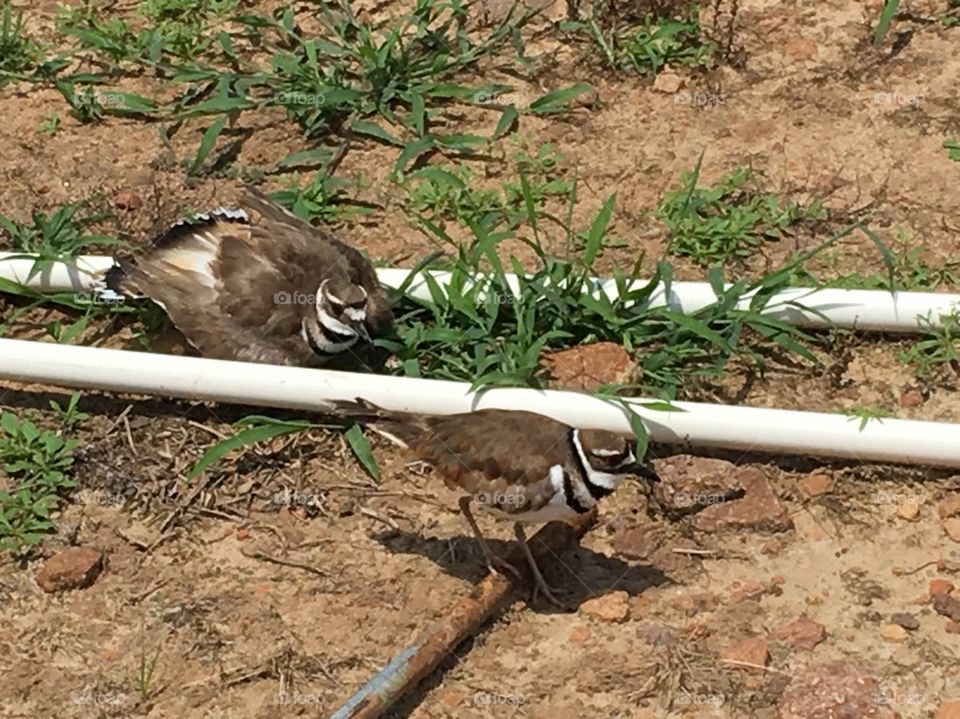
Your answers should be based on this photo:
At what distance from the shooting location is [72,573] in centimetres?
634

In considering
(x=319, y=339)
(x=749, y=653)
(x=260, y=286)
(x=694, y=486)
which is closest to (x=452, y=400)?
(x=319, y=339)

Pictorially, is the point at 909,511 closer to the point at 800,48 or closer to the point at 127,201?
the point at 800,48

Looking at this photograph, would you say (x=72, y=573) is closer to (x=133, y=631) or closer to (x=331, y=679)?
(x=133, y=631)

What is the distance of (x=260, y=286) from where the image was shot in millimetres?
7496

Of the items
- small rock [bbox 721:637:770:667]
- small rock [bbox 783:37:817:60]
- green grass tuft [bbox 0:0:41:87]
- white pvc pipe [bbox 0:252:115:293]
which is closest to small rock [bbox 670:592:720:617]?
small rock [bbox 721:637:770:667]

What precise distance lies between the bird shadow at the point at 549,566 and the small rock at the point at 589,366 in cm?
85

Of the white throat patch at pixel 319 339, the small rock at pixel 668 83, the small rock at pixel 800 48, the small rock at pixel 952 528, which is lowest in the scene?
the small rock at pixel 952 528

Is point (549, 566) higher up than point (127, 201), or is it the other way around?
point (127, 201)

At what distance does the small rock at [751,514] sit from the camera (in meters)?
6.52

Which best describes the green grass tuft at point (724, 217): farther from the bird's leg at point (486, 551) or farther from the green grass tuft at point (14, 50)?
the green grass tuft at point (14, 50)

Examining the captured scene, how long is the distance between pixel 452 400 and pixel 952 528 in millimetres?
2124

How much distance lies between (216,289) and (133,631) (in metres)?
1.91

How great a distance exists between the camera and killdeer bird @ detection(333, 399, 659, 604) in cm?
612

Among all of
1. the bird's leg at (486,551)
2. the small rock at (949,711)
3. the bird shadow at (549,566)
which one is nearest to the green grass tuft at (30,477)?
the bird shadow at (549,566)
